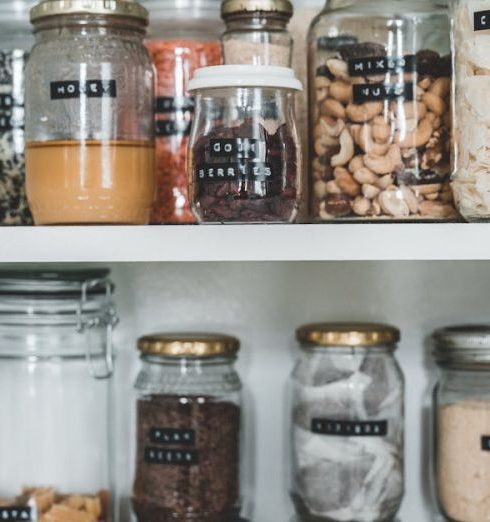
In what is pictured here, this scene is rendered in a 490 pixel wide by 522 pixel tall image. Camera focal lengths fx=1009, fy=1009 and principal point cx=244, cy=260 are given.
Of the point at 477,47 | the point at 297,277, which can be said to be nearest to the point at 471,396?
the point at 297,277

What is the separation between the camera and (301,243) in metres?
0.85

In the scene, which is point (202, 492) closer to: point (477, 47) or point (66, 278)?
point (66, 278)

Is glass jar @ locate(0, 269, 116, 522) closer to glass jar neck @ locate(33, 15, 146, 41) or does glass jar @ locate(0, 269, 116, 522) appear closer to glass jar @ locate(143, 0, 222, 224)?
glass jar @ locate(143, 0, 222, 224)

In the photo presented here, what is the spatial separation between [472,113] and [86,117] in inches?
13.3

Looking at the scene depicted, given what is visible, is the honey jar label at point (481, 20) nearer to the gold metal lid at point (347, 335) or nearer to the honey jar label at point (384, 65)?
the honey jar label at point (384, 65)

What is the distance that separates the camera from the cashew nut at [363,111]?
2.96ft

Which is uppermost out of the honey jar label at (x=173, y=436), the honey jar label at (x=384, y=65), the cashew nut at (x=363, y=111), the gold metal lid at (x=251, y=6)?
the gold metal lid at (x=251, y=6)

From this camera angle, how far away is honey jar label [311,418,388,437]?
3.16 ft

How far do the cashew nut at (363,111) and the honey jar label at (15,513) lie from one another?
481 millimetres

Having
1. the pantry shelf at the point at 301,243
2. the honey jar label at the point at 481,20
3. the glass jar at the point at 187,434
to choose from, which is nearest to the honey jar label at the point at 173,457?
the glass jar at the point at 187,434

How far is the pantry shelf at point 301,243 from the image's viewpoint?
846 millimetres

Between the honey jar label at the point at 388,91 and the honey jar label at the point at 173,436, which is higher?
the honey jar label at the point at 388,91

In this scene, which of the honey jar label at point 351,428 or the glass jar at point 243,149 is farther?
the honey jar label at point 351,428

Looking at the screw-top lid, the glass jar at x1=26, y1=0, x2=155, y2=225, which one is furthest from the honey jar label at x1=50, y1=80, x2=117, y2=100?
the screw-top lid
